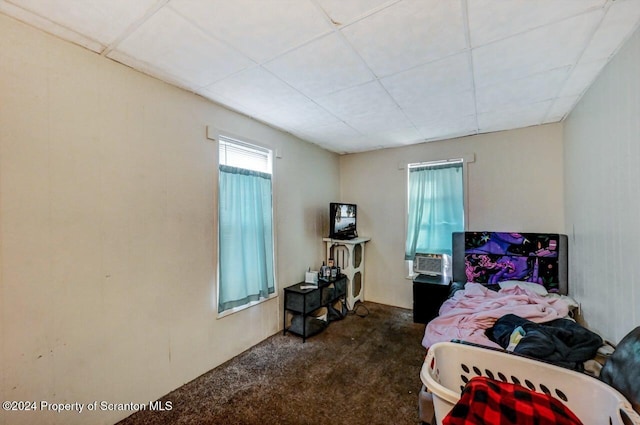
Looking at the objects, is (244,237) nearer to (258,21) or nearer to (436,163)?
(258,21)

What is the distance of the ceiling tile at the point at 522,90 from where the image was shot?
6.29 feet

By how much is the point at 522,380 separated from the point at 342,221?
2.66 meters

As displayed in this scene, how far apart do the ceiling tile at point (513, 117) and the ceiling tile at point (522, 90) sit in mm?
133

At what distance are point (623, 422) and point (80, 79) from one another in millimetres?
3014

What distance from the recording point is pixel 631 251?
1447 millimetres

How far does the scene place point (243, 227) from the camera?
2.54 metres

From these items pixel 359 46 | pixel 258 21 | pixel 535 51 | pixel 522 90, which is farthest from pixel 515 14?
pixel 258 21

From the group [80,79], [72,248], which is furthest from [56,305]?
[80,79]

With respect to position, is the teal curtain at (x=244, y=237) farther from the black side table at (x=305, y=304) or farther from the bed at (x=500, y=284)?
the bed at (x=500, y=284)

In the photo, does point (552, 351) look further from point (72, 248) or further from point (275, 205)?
point (72, 248)

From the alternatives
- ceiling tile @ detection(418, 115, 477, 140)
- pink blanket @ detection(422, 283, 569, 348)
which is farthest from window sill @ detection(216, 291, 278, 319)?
ceiling tile @ detection(418, 115, 477, 140)

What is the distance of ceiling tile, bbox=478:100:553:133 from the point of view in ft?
8.12

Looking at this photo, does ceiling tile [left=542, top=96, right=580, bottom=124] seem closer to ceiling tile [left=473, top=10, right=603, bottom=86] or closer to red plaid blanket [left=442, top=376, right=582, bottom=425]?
ceiling tile [left=473, top=10, right=603, bottom=86]

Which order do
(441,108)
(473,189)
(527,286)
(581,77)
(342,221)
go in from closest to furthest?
1. (581,77)
2. (441,108)
3. (527,286)
4. (473,189)
5. (342,221)
